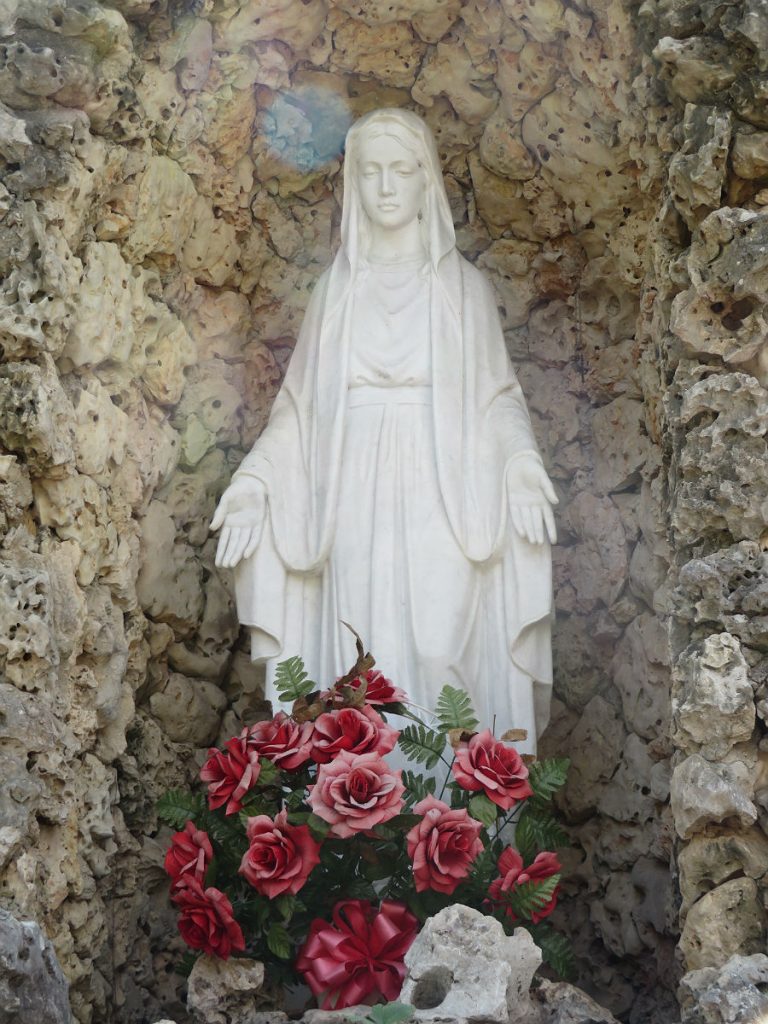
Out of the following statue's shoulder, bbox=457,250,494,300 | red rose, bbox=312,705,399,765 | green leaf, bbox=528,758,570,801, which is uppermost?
statue's shoulder, bbox=457,250,494,300

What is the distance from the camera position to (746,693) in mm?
3496

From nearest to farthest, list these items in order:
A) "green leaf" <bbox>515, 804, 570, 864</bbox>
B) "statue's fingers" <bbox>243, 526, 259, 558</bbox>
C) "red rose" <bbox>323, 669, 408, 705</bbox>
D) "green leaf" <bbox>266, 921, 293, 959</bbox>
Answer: "green leaf" <bbox>266, 921, 293, 959</bbox> → "red rose" <bbox>323, 669, 408, 705</bbox> → "green leaf" <bbox>515, 804, 570, 864</bbox> → "statue's fingers" <bbox>243, 526, 259, 558</bbox>

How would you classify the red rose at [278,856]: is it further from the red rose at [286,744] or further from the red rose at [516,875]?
the red rose at [516,875]

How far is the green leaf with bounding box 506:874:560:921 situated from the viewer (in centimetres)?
339

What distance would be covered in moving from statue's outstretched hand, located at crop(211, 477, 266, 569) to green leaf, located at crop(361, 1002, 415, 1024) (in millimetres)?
1653

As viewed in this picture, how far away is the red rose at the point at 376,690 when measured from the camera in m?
3.52

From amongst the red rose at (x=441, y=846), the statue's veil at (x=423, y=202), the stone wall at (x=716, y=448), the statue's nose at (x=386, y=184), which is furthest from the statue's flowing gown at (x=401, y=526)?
the red rose at (x=441, y=846)

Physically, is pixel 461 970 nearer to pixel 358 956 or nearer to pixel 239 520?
pixel 358 956

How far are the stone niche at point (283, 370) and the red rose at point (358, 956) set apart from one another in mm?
618

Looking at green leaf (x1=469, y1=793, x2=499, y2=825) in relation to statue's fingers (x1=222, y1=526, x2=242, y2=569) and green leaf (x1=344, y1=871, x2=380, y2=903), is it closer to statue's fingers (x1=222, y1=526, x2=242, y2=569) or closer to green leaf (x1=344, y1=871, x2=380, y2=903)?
green leaf (x1=344, y1=871, x2=380, y2=903)

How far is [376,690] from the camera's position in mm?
3541

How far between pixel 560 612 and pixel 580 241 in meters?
1.12

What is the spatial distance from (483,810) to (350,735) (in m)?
0.33

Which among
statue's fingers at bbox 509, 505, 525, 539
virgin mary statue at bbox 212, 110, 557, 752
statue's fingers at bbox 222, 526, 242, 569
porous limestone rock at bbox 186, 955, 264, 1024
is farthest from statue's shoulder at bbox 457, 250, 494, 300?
porous limestone rock at bbox 186, 955, 264, 1024
